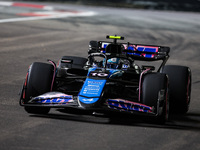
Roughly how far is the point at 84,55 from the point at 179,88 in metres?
7.10

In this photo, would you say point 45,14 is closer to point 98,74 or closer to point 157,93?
point 98,74

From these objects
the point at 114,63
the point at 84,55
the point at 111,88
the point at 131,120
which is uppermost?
the point at 114,63

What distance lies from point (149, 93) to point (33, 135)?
1.82m

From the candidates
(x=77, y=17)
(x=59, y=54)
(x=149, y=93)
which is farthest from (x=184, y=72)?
(x=77, y=17)

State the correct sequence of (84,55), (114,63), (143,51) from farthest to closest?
(84,55) → (143,51) → (114,63)

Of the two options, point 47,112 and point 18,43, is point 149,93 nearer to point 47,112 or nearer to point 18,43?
point 47,112

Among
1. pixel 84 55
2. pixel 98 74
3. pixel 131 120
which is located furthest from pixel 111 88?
pixel 84 55

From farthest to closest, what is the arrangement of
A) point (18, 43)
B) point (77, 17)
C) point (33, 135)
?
point (77, 17), point (18, 43), point (33, 135)

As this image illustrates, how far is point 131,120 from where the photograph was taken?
8.01 metres

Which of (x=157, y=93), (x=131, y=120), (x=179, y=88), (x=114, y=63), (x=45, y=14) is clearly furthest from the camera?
(x=45, y=14)

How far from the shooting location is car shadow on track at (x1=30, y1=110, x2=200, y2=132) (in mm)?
7773

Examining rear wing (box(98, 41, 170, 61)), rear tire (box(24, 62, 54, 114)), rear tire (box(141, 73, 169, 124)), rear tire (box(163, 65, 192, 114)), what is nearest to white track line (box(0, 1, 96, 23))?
rear wing (box(98, 41, 170, 61))

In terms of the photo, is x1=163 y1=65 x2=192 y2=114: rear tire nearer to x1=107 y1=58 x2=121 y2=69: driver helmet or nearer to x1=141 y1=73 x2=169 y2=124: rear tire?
x1=141 y1=73 x2=169 y2=124: rear tire

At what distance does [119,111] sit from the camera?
7527 millimetres
